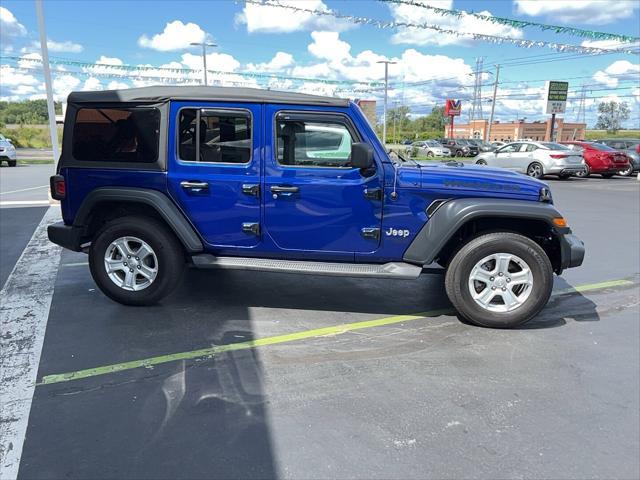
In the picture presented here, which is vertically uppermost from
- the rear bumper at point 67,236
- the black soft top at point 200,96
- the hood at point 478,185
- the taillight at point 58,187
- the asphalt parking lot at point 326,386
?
the black soft top at point 200,96

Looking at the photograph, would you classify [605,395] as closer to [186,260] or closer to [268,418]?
[268,418]

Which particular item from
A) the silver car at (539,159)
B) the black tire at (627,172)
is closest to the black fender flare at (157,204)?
the silver car at (539,159)

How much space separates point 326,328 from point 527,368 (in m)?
1.60

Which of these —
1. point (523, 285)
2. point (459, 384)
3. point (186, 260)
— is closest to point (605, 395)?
point (459, 384)

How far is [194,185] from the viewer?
4.26m

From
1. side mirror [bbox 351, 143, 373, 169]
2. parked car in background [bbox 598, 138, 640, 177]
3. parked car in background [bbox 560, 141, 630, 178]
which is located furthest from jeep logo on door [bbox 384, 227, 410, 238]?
parked car in background [bbox 598, 138, 640, 177]

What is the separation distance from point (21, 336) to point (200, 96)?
248 centimetres

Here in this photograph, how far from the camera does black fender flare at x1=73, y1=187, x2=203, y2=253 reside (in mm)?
4266

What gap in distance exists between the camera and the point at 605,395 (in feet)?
10.3

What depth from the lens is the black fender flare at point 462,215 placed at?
4.03m

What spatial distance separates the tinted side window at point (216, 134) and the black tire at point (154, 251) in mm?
758

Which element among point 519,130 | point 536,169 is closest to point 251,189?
point 536,169

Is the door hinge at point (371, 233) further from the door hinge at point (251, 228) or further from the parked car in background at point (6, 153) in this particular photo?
the parked car in background at point (6, 153)

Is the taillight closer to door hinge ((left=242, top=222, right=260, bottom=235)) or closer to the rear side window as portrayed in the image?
the rear side window
